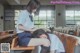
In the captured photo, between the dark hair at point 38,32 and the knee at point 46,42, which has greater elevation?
the dark hair at point 38,32

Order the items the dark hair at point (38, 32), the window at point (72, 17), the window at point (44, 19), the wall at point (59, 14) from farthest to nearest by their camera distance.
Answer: the window at point (44, 19), the window at point (72, 17), the wall at point (59, 14), the dark hair at point (38, 32)

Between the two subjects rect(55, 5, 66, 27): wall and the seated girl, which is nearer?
the seated girl

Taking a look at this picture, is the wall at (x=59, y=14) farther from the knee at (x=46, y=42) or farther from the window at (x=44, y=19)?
the knee at (x=46, y=42)

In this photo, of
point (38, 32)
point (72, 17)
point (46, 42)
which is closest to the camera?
point (46, 42)

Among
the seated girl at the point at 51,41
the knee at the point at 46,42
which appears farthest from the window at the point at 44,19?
the knee at the point at 46,42

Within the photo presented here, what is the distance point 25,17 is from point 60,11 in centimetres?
1465

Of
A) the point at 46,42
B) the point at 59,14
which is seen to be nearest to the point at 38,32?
the point at 46,42

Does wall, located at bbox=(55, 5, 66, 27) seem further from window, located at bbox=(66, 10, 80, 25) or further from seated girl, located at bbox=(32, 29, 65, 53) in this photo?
seated girl, located at bbox=(32, 29, 65, 53)

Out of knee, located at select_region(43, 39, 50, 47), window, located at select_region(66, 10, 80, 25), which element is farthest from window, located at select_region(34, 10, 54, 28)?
knee, located at select_region(43, 39, 50, 47)

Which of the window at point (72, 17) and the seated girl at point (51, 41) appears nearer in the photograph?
the seated girl at point (51, 41)

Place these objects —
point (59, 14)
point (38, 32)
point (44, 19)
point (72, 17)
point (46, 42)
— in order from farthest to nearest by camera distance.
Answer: point (44, 19) → point (72, 17) → point (59, 14) → point (38, 32) → point (46, 42)

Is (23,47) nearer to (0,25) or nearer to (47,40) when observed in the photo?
(47,40)

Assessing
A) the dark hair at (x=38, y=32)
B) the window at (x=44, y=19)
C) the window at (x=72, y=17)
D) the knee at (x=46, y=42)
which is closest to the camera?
the knee at (x=46, y=42)

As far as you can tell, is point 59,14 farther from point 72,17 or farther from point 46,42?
point 46,42
